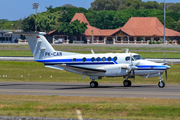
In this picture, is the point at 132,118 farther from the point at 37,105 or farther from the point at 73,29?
the point at 73,29

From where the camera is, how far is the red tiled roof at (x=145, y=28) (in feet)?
425

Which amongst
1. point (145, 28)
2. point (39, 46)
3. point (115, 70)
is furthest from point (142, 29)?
point (115, 70)

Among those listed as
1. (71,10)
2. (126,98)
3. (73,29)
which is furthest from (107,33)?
(126,98)

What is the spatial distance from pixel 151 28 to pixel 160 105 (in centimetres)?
11519

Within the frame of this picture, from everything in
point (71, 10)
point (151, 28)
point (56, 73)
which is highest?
point (71, 10)

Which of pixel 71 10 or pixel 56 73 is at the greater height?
pixel 71 10

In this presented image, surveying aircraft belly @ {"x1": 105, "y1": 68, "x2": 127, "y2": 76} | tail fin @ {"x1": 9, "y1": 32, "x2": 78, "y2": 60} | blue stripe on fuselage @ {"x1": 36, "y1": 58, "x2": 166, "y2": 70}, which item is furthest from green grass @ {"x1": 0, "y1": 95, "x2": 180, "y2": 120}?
tail fin @ {"x1": 9, "y1": 32, "x2": 78, "y2": 60}

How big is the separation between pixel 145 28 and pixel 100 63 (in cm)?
10418

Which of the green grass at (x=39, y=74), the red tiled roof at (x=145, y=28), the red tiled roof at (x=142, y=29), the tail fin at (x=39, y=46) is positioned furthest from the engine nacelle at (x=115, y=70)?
the red tiled roof at (x=145, y=28)

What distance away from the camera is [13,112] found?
18.3 m

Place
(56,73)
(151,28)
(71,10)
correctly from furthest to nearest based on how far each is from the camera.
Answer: (71,10), (151,28), (56,73)

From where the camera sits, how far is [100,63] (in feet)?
103

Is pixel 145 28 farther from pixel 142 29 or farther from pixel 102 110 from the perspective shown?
pixel 102 110

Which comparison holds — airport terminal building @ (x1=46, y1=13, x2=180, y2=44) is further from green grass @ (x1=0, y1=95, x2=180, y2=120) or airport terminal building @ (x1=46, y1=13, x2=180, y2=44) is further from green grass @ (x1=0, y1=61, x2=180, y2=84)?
green grass @ (x1=0, y1=95, x2=180, y2=120)
